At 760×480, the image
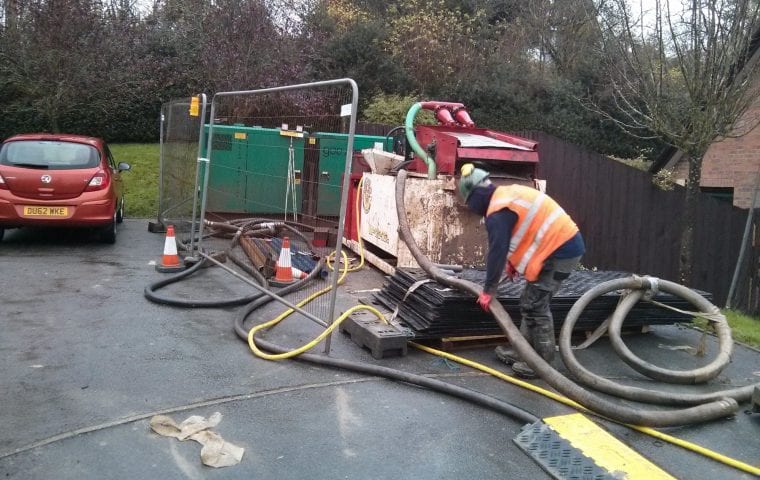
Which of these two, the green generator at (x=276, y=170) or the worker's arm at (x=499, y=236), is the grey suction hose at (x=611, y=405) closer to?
the worker's arm at (x=499, y=236)

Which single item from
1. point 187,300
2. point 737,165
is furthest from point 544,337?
point 737,165

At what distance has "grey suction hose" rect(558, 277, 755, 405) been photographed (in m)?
4.12

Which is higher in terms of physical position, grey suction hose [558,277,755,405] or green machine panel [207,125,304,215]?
green machine panel [207,125,304,215]

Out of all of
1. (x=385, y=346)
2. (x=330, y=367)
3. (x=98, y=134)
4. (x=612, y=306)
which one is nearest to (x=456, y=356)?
(x=385, y=346)

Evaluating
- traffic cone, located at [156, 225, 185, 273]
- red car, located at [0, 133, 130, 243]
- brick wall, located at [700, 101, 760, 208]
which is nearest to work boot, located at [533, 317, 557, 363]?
traffic cone, located at [156, 225, 185, 273]

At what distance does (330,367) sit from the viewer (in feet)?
15.0

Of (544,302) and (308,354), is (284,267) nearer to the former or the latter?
(308,354)

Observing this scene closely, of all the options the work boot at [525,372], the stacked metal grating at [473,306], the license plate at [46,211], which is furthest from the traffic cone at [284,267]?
the license plate at [46,211]

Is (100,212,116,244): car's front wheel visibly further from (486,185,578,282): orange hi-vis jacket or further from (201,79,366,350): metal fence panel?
(486,185,578,282): orange hi-vis jacket

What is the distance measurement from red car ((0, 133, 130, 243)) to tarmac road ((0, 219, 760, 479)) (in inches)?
93.5

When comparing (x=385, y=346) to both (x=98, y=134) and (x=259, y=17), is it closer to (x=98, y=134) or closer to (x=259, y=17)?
(x=259, y=17)

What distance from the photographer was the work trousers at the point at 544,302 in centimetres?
449

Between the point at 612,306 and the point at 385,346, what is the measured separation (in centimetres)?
211

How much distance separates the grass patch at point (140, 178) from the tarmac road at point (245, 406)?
6877 mm
